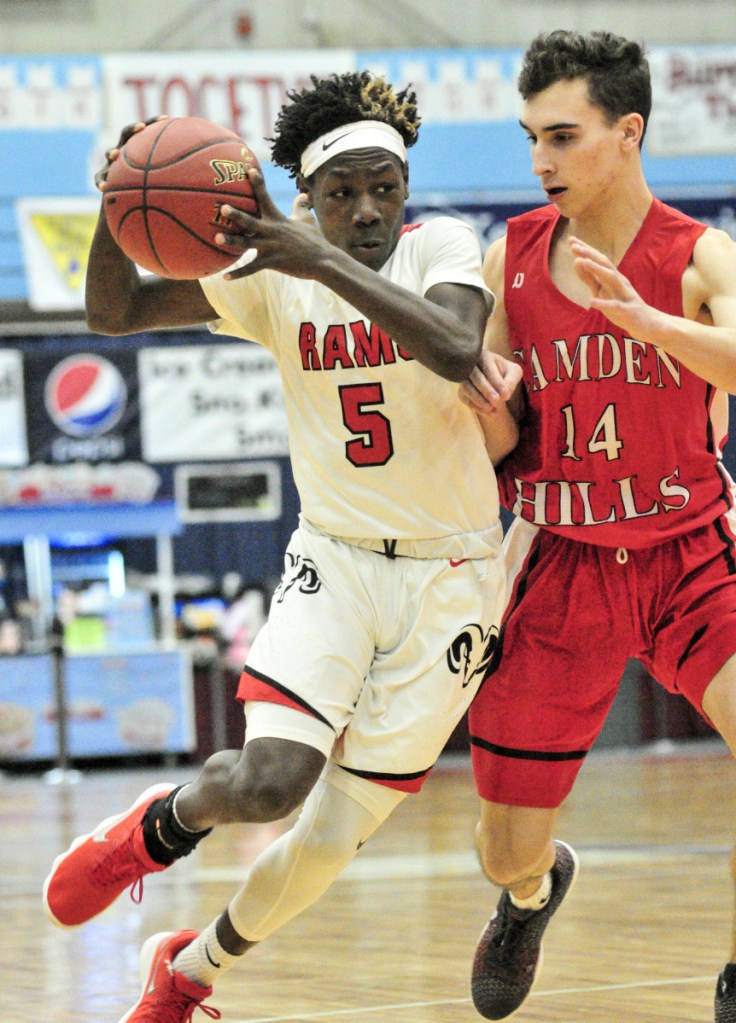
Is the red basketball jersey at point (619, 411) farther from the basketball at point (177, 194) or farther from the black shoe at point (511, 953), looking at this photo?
the black shoe at point (511, 953)

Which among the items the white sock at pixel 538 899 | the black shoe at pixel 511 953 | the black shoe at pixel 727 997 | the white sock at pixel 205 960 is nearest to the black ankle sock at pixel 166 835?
the white sock at pixel 205 960

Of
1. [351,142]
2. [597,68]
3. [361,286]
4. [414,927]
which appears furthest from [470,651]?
[414,927]

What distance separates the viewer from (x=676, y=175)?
14.6 m

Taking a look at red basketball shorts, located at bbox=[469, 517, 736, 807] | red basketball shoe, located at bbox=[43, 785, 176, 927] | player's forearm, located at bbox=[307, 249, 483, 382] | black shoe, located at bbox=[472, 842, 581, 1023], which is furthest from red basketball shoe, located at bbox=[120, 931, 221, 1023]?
player's forearm, located at bbox=[307, 249, 483, 382]

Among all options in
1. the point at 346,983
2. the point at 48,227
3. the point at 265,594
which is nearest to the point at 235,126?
the point at 48,227

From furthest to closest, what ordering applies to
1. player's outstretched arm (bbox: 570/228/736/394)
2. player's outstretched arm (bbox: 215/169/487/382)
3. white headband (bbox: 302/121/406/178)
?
white headband (bbox: 302/121/406/178), player's outstretched arm (bbox: 570/228/736/394), player's outstretched arm (bbox: 215/169/487/382)

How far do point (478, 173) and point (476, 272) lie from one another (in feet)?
37.1

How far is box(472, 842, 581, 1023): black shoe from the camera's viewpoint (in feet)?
12.9

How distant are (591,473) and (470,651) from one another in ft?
1.72

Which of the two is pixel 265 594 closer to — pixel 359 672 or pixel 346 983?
pixel 346 983

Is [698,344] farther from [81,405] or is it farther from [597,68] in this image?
[81,405]

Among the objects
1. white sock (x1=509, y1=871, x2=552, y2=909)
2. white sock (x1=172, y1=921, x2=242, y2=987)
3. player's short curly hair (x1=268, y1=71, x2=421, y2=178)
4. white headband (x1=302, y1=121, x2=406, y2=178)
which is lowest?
white sock (x1=509, y1=871, x2=552, y2=909)

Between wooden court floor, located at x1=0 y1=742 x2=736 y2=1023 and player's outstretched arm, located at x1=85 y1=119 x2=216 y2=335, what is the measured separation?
1.75 metres

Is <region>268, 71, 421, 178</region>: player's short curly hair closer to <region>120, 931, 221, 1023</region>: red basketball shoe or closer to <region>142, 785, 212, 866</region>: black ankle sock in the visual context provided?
<region>142, 785, 212, 866</region>: black ankle sock
